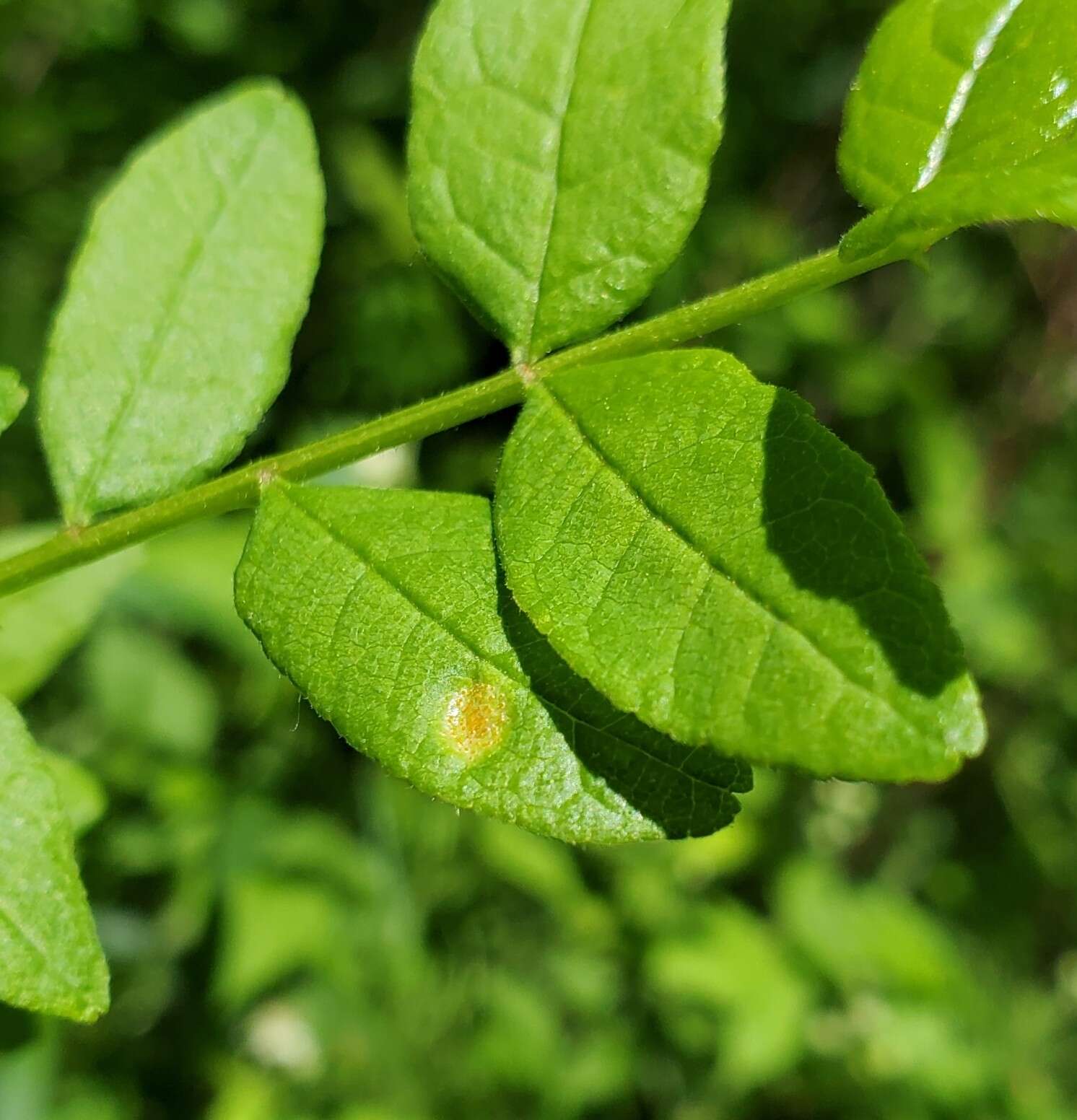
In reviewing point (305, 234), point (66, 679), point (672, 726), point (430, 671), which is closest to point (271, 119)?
point (305, 234)

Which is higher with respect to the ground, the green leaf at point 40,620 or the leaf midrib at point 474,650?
the leaf midrib at point 474,650

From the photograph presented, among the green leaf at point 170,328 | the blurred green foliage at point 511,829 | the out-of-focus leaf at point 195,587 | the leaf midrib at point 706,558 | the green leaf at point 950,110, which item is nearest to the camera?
the leaf midrib at point 706,558

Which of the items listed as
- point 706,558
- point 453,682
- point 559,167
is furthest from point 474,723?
point 559,167

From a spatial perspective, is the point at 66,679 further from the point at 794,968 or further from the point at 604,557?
the point at 604,557

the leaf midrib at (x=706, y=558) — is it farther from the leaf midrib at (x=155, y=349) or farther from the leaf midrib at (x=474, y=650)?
the leaf midrib at (x=155, y=349)

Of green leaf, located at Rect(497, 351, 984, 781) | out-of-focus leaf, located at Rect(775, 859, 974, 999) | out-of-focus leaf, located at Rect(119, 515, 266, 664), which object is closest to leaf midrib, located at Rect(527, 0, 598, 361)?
green leaf, located at Rect(497, 351, 984, 781)

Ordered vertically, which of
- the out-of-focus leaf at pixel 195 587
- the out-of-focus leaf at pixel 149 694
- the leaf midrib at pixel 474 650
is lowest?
the out-of-focus leaf at pixel 149 694

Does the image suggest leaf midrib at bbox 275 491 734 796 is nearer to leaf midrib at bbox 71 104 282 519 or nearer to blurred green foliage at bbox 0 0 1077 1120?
leaf midrib at bbox 71 104 282 519

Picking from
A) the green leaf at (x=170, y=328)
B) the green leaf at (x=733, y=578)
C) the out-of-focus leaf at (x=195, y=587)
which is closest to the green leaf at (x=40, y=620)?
the green leaf at (x=170, y=328)
